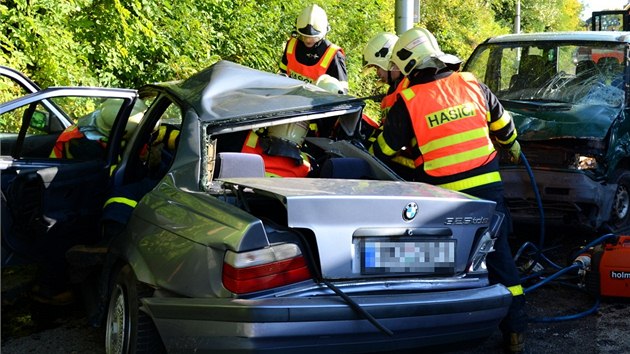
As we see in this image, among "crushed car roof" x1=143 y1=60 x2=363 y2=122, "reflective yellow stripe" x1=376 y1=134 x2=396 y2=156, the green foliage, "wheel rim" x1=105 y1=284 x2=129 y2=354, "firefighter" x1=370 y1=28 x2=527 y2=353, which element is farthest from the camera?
the green foliage

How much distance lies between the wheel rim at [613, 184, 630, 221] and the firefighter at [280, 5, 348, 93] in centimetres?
254

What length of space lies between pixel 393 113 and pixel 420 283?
4.37ft

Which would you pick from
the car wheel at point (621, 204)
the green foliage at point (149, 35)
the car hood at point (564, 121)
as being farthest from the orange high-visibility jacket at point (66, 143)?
the car wheel at point (621, 204)

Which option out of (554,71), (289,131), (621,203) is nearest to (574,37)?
(554,71)

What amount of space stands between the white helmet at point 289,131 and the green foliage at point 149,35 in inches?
174

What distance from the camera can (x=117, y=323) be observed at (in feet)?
13.1

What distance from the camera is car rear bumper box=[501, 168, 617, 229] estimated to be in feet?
21.4

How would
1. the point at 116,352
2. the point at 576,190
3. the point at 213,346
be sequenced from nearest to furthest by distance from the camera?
the point at 213,346, the point at 116,352, the point at 576,190

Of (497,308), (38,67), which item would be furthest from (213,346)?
(38,67)

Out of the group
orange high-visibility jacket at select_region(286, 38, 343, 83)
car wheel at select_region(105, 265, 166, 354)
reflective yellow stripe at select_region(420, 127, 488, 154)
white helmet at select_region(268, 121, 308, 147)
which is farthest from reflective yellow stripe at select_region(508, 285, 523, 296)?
orange high-visibility jacket at select_region(286, 38, 343, 83)

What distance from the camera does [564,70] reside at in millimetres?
7676

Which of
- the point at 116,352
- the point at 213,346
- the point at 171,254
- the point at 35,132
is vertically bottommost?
the point at 116,352

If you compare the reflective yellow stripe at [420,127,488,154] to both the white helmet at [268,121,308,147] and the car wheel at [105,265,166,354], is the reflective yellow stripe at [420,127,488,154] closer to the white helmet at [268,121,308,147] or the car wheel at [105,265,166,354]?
the white helmet at [268,121,308,147]

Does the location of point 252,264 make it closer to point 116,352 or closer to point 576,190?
point 116,352
